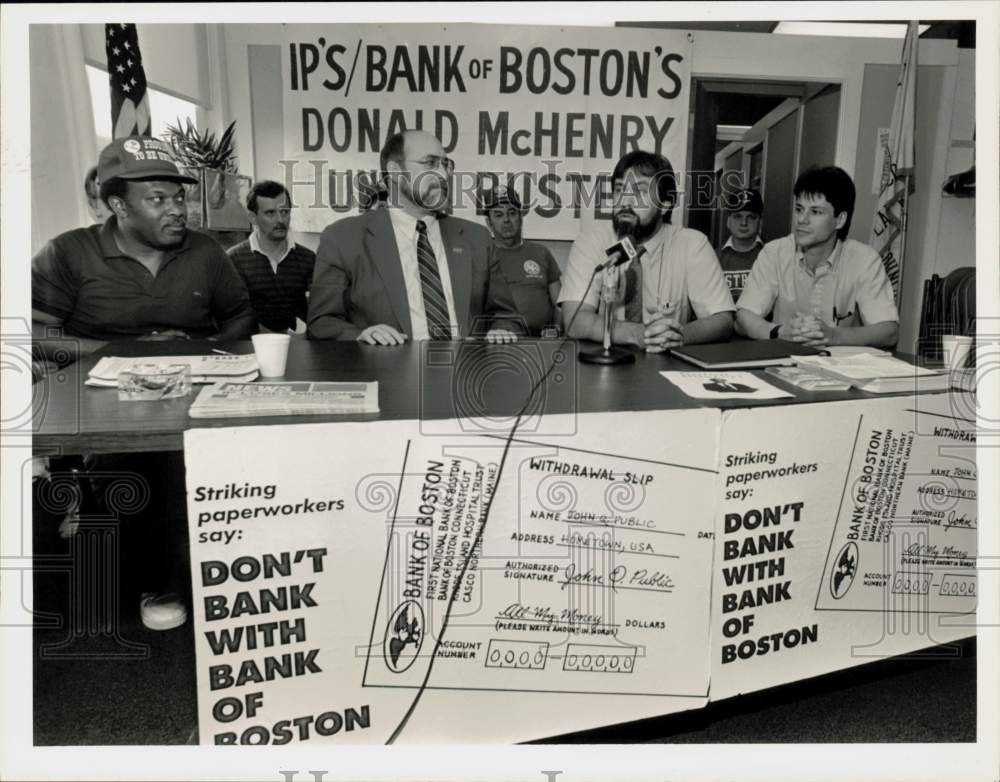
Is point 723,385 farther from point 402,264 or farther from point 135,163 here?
point 135,163

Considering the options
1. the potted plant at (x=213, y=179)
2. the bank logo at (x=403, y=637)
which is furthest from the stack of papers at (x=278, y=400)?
the potted plant at (x=213, y=179)

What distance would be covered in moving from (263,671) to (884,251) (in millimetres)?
3896

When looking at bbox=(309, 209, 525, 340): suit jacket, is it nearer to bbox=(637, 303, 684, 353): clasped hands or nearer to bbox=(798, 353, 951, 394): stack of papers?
bbox=(637, 303, 684, 353): clasped hands

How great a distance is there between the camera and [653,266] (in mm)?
2863

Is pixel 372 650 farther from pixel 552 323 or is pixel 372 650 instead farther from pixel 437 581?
pixel 552 323

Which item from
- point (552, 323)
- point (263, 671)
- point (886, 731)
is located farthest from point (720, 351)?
point (552, 323)

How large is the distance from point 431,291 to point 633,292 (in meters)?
0.72

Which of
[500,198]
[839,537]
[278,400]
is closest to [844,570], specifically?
[839,537]

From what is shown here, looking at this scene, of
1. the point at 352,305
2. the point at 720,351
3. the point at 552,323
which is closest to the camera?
the point at 720,351

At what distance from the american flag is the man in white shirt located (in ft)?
6.92

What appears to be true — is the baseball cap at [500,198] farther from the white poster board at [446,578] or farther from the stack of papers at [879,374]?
the white poster board at [446,578]

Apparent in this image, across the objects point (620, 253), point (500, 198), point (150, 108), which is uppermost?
point (150, 108)

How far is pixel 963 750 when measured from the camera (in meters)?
1.63

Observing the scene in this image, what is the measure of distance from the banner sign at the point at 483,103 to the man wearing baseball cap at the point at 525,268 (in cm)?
27
